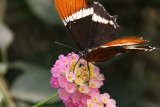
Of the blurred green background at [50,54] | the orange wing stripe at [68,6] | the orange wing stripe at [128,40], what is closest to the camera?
the orange wing stripe at [128,40]

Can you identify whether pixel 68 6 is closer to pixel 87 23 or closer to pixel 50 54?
pixel 87 23

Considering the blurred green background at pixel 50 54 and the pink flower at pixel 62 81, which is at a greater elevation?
the blurred green background at pixel 50 54

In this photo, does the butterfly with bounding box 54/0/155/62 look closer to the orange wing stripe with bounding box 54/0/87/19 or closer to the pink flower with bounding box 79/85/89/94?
→ the orange wing stripe with bounding box 54/0/87/19

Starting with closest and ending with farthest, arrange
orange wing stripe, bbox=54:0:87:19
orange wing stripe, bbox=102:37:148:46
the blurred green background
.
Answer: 1. orange wing stripe, bbox=102:37:148:46
2. orange wing stripe, bbox=54:0:87:19
3. the blurred green background

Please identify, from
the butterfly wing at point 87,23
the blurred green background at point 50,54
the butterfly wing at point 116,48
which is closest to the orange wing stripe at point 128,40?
the butterfly wing at point 116,48

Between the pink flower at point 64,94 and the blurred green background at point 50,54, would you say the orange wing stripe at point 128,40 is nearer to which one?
the pink flower at point 64,94

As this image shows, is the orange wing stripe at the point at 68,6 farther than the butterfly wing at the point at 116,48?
Yes

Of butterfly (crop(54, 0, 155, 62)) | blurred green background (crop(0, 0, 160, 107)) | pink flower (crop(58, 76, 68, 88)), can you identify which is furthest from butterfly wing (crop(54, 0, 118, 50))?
blurred green background (crop(0, 0, 160, 107))

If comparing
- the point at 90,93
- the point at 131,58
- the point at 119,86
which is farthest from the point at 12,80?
the point at 90,93
